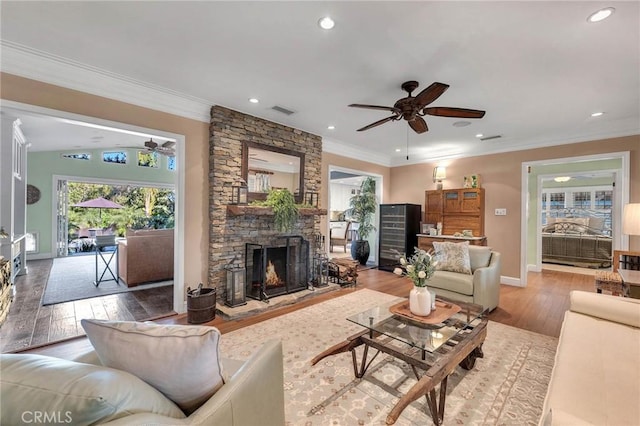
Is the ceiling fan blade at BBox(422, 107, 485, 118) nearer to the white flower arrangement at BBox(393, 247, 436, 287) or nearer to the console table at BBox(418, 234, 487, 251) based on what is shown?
the white flower arrangement at BBox(393, 247, 436, 287)

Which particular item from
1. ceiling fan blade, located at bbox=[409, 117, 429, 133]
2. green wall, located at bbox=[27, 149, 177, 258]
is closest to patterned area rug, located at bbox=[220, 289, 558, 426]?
ceiling fan blade, located at bbox=[409, 117, 429, 133]

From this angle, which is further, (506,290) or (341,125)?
(506,290)

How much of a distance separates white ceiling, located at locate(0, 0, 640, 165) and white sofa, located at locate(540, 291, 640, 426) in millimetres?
2100

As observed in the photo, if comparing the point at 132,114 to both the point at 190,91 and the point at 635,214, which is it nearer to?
the point at 190,91

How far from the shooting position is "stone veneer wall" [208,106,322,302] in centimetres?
366

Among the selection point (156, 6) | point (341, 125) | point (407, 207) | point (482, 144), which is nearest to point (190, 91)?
point (156, 6)

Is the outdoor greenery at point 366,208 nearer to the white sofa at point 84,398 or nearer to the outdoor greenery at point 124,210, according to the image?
the white sofa at point 84,398

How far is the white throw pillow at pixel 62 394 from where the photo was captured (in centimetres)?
69

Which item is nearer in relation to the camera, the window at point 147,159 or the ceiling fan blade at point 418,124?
the ceiling fan blade at point 418,124

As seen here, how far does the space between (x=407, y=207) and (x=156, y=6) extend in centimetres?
529

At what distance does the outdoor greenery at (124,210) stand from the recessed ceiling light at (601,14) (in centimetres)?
1080

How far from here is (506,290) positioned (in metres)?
4.72

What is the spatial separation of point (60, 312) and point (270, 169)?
3.25 meters

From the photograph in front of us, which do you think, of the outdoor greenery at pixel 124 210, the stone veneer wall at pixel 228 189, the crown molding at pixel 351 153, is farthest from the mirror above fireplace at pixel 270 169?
the outdoor greenery at pixel 124 210
